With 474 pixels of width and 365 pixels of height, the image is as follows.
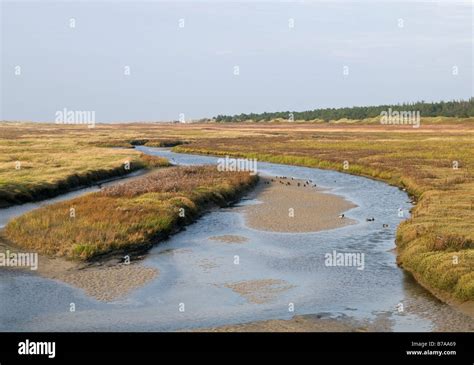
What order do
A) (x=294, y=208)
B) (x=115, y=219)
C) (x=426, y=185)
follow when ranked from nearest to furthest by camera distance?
(x=115, y=219) < (x=294, y=208) < (x=426, y=185)

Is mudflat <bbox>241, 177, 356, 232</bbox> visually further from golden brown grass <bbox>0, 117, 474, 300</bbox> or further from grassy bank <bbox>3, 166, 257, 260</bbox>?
golden brown grass <bbox>0, 117, 474, 300</bbox>

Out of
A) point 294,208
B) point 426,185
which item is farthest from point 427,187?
point 294,208

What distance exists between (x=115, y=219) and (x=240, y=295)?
37.1 feet

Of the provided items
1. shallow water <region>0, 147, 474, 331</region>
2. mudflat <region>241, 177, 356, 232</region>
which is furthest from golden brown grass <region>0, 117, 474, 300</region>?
mudflat <region>241, 177, 356, 232</region>

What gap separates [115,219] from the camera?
30172mm

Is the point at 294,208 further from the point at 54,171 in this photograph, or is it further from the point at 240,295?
the point at 54,171

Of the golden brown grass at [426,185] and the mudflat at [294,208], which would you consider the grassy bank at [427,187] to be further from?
the mudflat at [294,208]

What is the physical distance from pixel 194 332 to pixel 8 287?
8582 millimetres

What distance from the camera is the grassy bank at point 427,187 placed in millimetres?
21594

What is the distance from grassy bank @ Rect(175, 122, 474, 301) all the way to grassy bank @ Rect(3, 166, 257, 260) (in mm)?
12445

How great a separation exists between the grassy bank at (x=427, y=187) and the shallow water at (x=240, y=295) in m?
0.88

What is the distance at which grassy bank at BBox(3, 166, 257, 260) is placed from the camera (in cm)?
2666

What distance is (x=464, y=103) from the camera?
18975 cm
